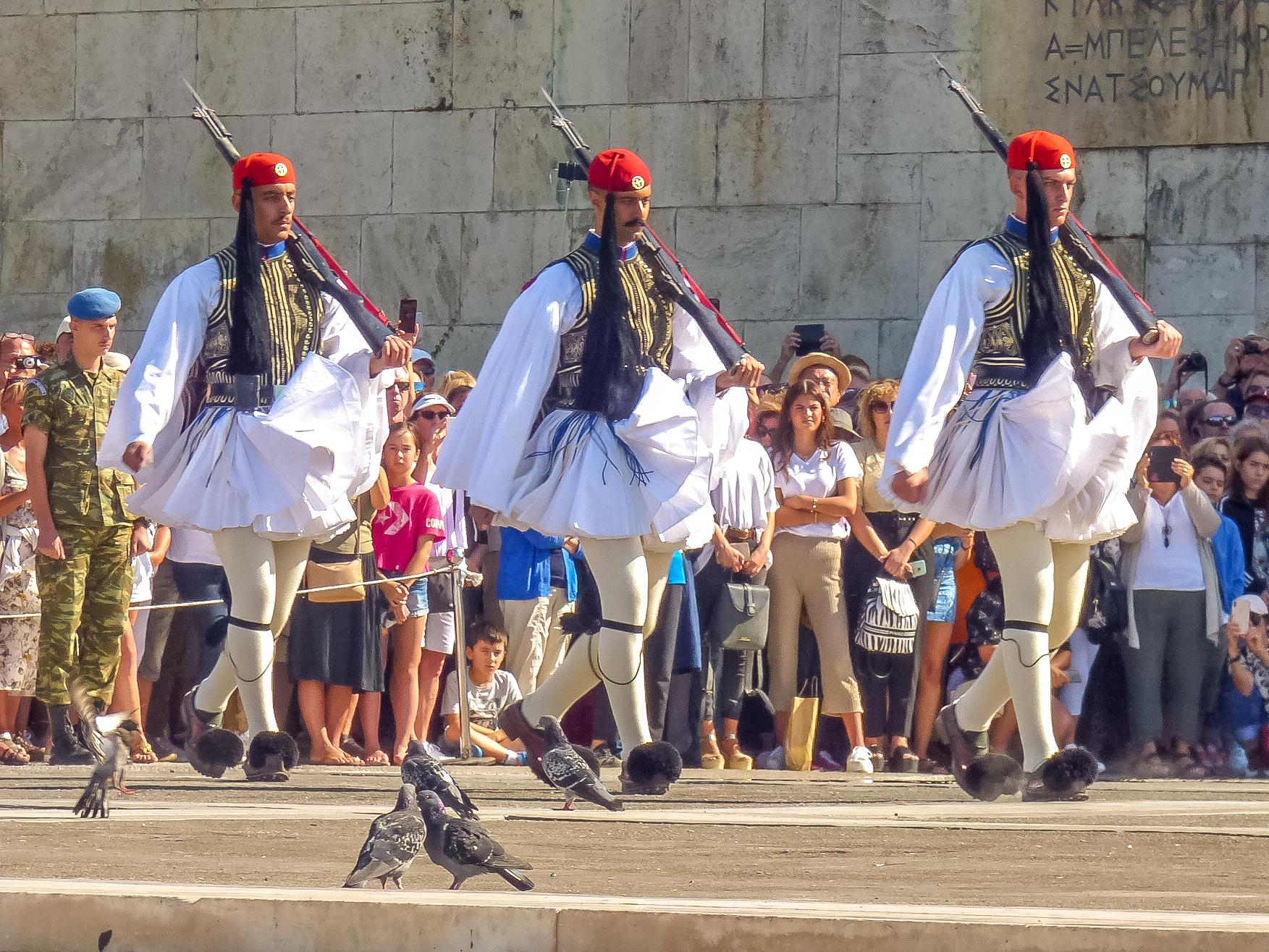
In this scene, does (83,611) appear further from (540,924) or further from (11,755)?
(540,924)

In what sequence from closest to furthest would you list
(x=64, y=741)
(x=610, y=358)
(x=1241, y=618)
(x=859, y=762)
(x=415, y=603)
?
(x=610, y=358), (x=64, y=741), (x=859, y=762), (x=415, y=603), (x=1241, y=618)

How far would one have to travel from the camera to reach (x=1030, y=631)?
8.05 metres

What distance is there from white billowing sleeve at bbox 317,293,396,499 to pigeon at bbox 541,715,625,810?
5.54 feet

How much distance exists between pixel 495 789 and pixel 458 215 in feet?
21.2

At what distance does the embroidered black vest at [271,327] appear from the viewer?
8.67 m

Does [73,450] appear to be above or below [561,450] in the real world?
below

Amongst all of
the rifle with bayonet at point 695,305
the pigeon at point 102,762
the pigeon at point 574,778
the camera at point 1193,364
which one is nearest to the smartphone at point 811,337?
the camera at point 1193,364

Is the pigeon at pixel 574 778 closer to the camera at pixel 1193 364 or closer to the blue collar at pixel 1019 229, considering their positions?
the blue collar at pixel 1019 229

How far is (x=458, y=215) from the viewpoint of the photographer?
14508 mm

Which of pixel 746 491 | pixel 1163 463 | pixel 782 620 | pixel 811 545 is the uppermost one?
pixel 1163 463

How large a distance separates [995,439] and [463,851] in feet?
10.8

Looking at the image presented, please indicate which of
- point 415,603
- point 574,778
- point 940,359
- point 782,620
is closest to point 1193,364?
point 782,620

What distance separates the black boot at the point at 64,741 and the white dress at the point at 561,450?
87.3 inches

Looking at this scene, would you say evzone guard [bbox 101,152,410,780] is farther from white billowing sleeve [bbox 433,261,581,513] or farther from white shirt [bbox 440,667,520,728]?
white shirt [bbox 440,667,520,728]
